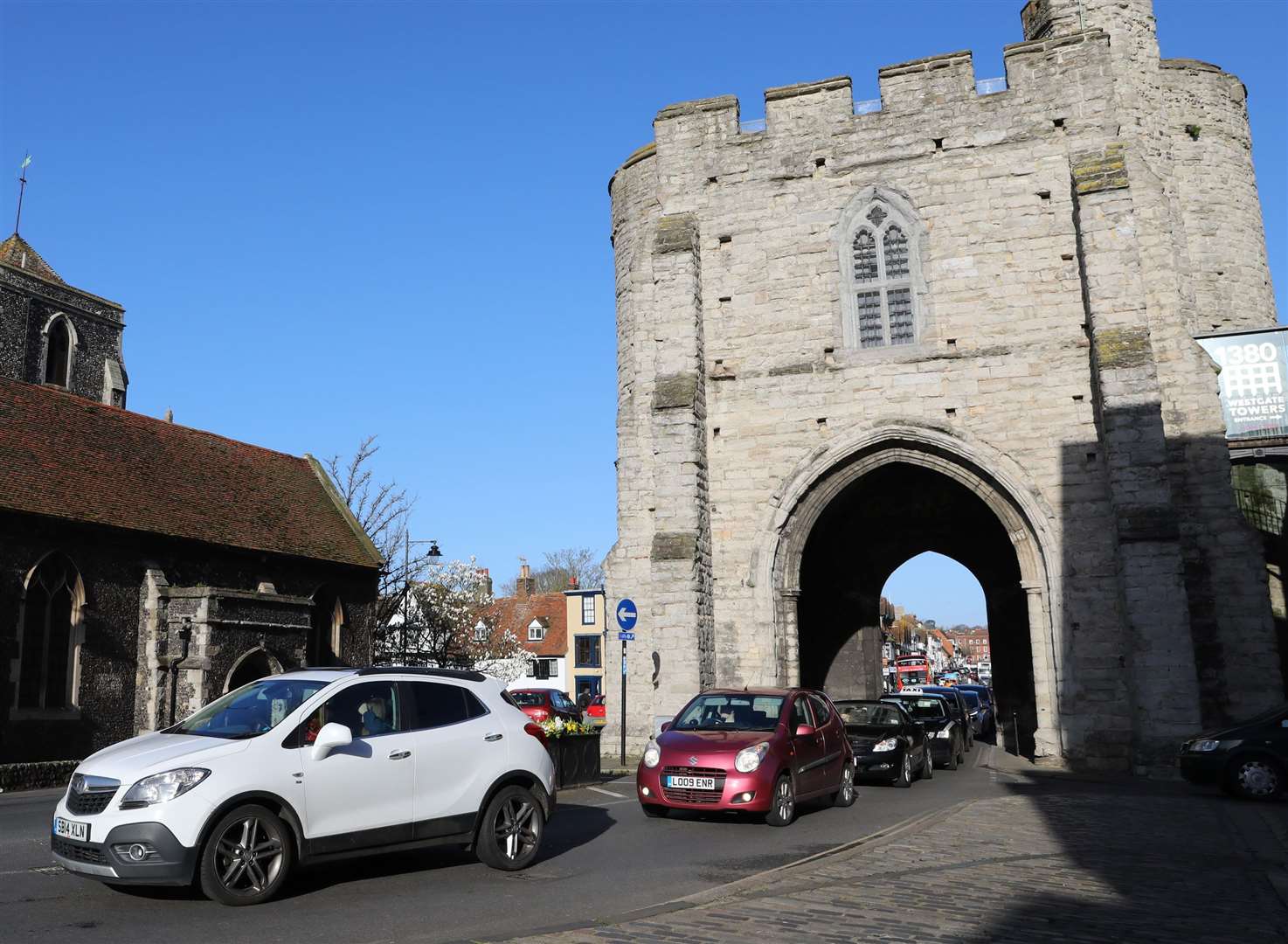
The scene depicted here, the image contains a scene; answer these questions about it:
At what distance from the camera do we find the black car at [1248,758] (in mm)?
13023

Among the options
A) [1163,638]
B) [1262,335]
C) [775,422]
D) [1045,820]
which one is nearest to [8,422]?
[775,422]

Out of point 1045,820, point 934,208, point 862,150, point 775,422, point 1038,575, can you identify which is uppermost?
point 862,150

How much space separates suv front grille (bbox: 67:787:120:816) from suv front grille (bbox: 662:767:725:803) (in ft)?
19.4

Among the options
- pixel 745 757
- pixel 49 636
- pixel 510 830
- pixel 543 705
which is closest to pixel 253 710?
pixel 510 830

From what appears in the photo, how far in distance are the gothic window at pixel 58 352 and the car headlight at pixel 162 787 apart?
119 ft

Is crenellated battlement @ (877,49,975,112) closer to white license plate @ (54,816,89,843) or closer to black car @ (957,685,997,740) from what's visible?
black car @ (957,685,997,740)

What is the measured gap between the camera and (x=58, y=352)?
37906mm

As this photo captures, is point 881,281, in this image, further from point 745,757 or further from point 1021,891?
point 1021,891

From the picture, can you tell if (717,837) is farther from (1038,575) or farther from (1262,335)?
(1262,335)

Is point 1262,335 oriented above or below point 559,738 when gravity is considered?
above

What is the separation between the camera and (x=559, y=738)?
46.8 ft

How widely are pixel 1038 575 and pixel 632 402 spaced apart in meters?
9.14

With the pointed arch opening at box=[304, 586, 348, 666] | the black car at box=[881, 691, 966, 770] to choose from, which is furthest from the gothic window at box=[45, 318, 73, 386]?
the black car at box=[881, 691, 966, 770]

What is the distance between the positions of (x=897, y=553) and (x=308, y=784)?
21.2 m
